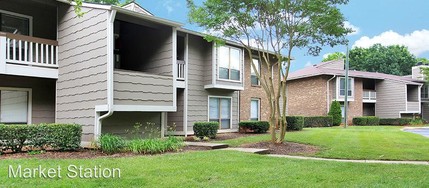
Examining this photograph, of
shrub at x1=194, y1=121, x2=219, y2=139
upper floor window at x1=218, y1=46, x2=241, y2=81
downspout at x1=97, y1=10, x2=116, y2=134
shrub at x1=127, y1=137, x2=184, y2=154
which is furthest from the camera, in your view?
upper floor window at x1=218, y1=46, x2=241, y2=81

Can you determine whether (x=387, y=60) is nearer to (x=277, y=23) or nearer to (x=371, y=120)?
(x=371, y=120)

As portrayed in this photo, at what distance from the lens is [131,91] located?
10922 mm

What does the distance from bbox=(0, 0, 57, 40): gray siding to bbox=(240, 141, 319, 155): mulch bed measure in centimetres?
836

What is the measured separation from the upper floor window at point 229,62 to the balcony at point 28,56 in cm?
785

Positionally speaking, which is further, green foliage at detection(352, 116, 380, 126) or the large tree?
green foliage at detection(352, 116, 380, 126)

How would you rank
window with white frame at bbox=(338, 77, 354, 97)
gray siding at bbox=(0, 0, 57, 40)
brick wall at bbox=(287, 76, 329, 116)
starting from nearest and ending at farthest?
gray siding at bbox=(0, 0, 57, 40)
brick wall at bbox=(287, 76, 329, 116)
window with white frame at bbox=(338, 77, 354, 97)

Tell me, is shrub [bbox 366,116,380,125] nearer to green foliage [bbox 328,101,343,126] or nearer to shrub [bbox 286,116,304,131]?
green foliage [bbox 328,101,343,126]

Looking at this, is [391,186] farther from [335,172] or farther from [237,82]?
[237,82]

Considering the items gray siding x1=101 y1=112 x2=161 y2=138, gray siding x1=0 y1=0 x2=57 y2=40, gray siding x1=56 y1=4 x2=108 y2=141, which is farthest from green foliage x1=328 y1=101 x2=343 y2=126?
gray siding x1=0 y1=0 x2=57 y2=40

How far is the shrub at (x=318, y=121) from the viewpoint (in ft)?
86.3

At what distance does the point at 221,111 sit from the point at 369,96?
22693mm

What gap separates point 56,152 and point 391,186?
27.3 feet

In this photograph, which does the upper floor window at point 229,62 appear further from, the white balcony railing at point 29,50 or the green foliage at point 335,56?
the green foliage at point 335,56

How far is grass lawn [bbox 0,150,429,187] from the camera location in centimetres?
561
